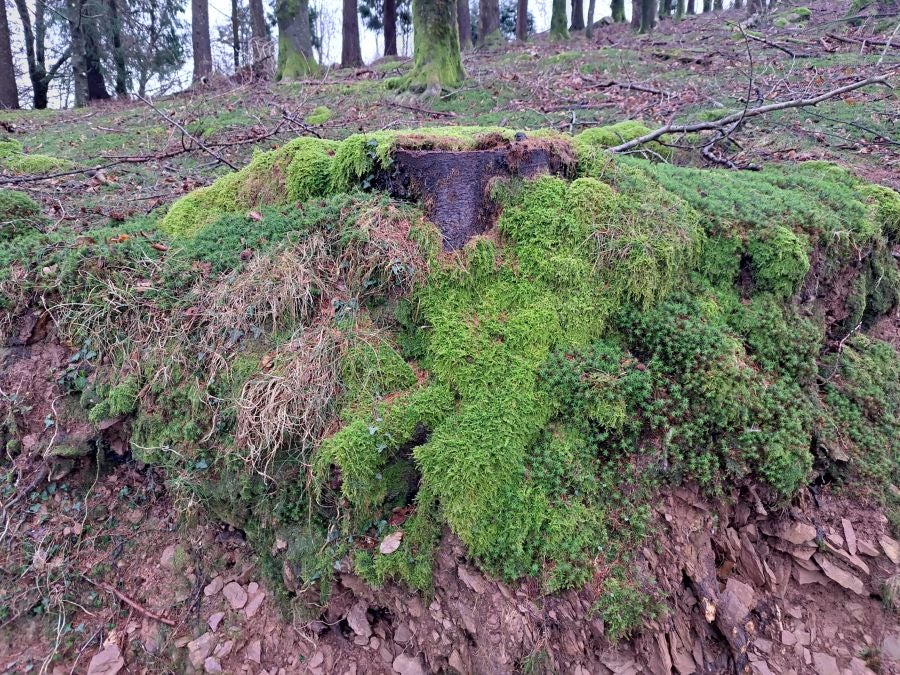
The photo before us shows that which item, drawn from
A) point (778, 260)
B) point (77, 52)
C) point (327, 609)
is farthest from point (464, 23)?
point (327, 609)

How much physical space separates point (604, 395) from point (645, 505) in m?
0.66

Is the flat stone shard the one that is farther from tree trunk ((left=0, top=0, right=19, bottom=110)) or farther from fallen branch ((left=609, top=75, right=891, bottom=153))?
tree trunk ((left=0, top=0, right=19, bottom=110))

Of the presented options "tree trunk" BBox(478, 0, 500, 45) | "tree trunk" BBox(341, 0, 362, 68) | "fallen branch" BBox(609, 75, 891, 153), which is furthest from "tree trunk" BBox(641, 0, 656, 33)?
"fallen branch" BBox(609, 75, 891, 153)

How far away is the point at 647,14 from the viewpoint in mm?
17656

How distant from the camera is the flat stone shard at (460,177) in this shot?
3.40m

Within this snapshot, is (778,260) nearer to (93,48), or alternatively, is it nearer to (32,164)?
(32,164)

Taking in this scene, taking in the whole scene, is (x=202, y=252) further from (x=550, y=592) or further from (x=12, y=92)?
(x=12, y=92)

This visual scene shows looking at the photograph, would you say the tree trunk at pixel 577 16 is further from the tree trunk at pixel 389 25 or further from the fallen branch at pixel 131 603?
the fallen branch at pixel 131 603

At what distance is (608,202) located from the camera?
3.49 meters

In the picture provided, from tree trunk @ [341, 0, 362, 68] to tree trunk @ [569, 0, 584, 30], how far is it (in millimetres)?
11542

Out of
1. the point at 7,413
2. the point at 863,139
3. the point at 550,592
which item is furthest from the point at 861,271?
the point at 7,413

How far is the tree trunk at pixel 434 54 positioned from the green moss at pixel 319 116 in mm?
1932

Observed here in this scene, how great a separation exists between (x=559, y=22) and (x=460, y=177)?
19.1 meters

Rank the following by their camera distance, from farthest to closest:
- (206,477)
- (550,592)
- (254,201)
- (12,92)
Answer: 1. (12,92)
2. (254,201)
3. (206,477)
4. (550,592)
